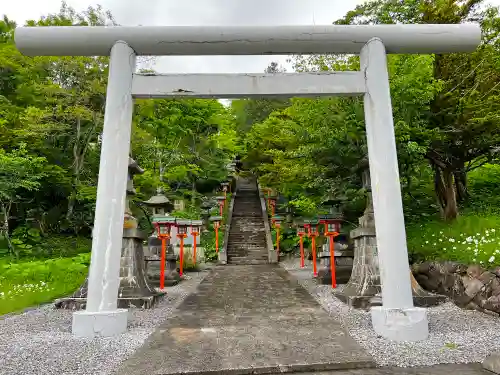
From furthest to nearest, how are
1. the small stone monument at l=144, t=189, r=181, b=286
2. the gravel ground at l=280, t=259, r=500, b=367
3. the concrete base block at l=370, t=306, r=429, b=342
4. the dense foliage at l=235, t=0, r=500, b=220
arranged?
1. the small stone monument at l=144, t=189, r=181, b=286
2. the dense foliage at l=235, t=0, r=500, b=220
3. the concrete base block at l=370, t=306, r=429, b=342
4. the gravel ground at l=280, t=259, r=500, b=367

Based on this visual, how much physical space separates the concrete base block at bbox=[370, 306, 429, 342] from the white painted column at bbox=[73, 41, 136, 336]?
371 cm

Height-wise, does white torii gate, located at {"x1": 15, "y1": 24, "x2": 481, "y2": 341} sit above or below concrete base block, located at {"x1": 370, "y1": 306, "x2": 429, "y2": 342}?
above

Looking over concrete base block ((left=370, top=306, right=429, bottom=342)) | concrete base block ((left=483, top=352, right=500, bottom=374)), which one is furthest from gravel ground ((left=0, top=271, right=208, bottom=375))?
concrete base block ((left=483, top=352, right=500, bottom=374))

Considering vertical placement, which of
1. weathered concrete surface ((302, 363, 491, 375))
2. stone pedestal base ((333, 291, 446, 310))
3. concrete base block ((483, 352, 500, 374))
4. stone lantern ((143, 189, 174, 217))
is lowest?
weathered concrete surface ((302, 363, 491, 375))

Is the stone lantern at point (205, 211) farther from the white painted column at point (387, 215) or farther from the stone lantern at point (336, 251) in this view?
the white painted column at point (387, 215)

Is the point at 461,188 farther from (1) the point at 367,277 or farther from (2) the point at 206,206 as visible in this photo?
(2) the point at 206,206

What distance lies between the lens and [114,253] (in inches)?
201

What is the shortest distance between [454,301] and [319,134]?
4638 millimetres

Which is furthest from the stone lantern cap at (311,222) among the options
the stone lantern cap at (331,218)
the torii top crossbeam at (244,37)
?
the torii top crossbeam at (244,37)

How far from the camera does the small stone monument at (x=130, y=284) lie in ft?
23.3

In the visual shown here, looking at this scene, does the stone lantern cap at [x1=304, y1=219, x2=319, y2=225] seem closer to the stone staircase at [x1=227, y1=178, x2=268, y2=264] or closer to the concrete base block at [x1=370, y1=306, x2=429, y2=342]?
the stone staircase at [x1=227, y1=178, x2=268, y2=264]

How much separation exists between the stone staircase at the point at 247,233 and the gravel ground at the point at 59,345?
34.0 ft

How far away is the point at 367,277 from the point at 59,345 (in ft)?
18.0

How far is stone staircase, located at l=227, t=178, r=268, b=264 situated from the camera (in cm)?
1695
